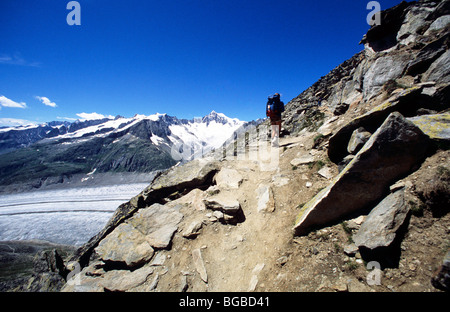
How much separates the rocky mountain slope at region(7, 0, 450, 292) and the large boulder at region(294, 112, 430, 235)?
32 millimetres

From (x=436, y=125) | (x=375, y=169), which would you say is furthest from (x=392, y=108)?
(x=375, y=169)

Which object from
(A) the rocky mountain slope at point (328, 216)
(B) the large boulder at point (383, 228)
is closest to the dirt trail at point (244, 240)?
(A) the rocky mountain slope at point (328, 216)

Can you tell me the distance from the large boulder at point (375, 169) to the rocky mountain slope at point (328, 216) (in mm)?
32

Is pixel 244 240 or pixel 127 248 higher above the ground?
pixel 244 240

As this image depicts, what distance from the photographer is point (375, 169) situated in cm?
555

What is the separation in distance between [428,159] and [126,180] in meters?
230

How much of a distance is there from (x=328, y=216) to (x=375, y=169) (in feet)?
7.14

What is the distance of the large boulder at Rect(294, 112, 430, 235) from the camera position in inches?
210

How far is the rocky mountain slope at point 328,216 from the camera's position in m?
4.36

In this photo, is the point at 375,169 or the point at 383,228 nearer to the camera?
the point at 383,228

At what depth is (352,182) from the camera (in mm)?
5770

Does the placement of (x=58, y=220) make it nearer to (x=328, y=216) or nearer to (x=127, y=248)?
(x=127, y=248)
